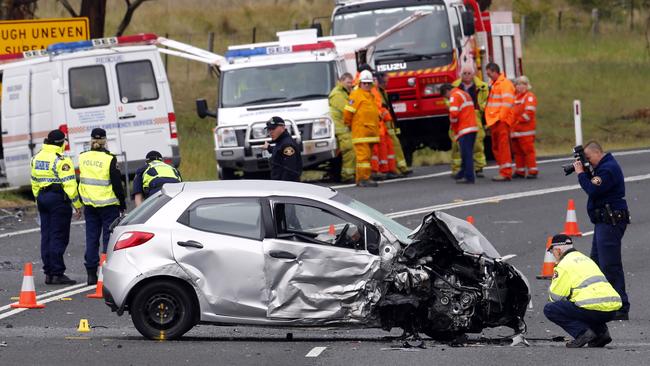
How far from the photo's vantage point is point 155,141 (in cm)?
2194

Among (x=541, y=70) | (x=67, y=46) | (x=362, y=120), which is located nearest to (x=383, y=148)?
(x=362, y=120)

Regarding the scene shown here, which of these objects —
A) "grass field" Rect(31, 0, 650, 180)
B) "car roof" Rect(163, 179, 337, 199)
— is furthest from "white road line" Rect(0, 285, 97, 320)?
"grass field" Rect(31, 0, 650, 180)

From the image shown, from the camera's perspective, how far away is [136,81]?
21922 millimetres

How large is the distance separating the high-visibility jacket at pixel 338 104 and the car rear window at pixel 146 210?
1048cm

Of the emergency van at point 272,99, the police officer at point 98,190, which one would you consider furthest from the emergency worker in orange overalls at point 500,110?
the police officer at point 98,190

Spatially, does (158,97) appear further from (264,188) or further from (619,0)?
(619,0)

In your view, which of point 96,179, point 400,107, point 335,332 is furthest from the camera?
point 400,107

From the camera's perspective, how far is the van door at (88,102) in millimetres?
21516

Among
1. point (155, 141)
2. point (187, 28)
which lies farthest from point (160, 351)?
point (187, 28)

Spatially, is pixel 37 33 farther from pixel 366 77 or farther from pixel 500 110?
pixel 500 110

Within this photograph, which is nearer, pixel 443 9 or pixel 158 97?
pixel 158 97

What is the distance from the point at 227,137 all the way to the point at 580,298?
11.9m

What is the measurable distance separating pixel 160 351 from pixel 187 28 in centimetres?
3832

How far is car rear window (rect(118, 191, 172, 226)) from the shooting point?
11484mm
